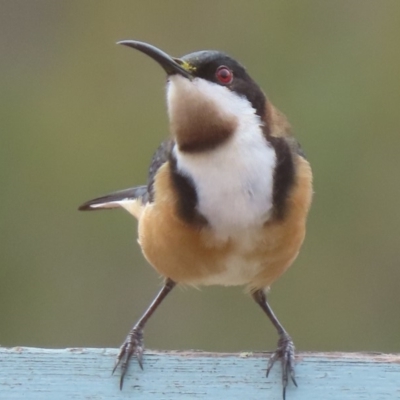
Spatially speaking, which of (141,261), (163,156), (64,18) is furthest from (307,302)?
(163,156)

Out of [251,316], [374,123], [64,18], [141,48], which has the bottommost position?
[251,316]

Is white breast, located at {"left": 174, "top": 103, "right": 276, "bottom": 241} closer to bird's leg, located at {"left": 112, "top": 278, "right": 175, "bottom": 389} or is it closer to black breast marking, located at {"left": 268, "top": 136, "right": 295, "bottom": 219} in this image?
black breast marking, located at {"left": 268, "top": 136, "right": 295, "bottom": 219}

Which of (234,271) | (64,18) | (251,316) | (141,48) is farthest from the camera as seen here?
(64,18)

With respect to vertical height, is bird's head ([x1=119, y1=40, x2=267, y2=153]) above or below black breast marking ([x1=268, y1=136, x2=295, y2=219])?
above

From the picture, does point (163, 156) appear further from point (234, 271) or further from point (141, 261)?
point (141, 261)

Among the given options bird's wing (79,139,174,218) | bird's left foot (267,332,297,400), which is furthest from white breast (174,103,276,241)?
bird's left foot (267,332,297,400)

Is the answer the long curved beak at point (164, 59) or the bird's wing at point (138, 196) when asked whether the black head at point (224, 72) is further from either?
the bird's wing at point (138, 196)

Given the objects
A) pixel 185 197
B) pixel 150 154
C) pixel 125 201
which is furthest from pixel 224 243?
pixel 150 154
